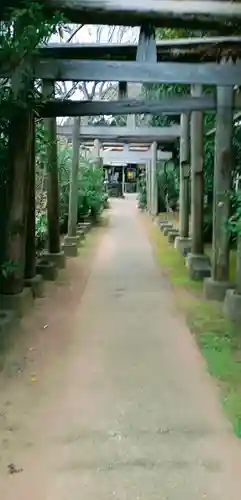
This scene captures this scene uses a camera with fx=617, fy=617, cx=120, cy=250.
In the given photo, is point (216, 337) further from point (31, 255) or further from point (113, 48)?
point (113, 48)

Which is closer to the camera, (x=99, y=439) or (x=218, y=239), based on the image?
(x=99, y=439)

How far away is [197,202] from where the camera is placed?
9.00 metres

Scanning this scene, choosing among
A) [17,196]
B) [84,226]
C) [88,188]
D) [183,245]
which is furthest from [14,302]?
[88,188]

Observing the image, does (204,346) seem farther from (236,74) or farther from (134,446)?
(236,74)

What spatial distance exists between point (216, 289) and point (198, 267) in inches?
60.6

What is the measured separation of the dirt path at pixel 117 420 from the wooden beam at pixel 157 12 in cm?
272

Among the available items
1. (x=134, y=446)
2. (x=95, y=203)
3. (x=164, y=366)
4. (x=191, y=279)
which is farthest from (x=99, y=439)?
(x=95, y=203)

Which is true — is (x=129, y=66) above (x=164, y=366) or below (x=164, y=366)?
above

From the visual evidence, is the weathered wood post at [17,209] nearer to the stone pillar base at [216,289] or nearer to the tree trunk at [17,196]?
the tree trunk at [17,196]

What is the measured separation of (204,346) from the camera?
209 inches

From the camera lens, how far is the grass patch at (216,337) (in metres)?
4.15

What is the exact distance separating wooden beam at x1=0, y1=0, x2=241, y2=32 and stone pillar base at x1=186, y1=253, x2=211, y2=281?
4.28 m

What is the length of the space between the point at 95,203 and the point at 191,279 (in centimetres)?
986

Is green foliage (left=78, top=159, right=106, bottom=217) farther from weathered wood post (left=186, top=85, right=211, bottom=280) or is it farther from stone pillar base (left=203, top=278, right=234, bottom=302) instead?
stone pillar base (left=203, top=278, right=234, bottom=302)
